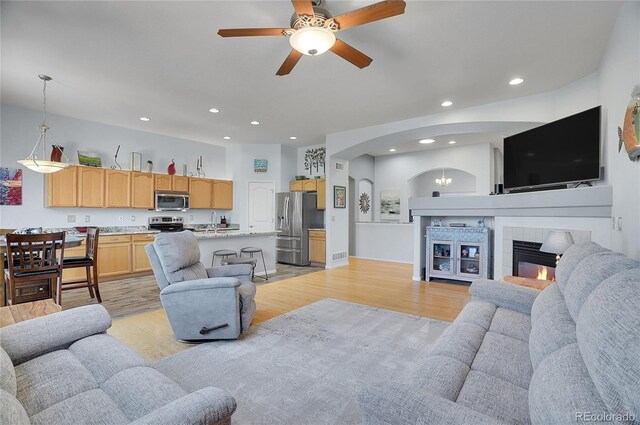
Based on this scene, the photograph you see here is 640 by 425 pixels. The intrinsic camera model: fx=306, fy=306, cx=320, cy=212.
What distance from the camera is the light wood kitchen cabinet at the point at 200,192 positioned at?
6844 mm

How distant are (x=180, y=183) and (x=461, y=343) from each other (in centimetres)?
641

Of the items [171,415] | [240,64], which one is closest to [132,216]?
A: [240,64]

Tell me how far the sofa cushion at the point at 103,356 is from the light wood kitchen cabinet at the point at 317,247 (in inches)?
211

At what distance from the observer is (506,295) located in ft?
7.45

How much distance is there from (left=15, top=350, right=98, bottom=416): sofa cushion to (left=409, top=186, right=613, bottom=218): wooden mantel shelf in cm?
399

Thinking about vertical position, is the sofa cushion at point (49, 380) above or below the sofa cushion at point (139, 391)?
below

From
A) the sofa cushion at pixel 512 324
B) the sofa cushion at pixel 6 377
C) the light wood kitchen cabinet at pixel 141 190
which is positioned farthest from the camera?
the light wood kitchen cabinet at pixel 141 190

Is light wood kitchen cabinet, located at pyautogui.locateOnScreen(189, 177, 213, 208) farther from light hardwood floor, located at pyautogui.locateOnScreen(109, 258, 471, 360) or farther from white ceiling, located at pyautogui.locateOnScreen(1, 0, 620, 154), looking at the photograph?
light hardwood floor, located at pyautogui.locateOnScreen(109, 258, 471, 360)

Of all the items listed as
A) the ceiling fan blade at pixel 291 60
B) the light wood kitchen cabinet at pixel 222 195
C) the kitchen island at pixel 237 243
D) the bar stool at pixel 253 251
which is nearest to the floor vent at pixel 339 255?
Result: the kitchen island at pixel 237 243

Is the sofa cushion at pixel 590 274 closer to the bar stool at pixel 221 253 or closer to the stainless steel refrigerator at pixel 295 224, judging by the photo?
the bar stool at pixel 221 253

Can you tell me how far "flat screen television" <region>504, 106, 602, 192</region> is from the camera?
3172 mm

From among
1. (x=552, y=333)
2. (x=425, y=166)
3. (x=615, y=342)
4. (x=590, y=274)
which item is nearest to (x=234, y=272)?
(x=552, y=333)

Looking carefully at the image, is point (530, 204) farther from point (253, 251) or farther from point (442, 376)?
point (253, 251)

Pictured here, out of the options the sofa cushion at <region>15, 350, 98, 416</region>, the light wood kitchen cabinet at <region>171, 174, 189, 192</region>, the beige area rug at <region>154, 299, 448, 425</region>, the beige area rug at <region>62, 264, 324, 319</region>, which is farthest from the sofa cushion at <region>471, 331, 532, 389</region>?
the light wood kitchen cabinet at <region>171, 174, 189, 192</region>
